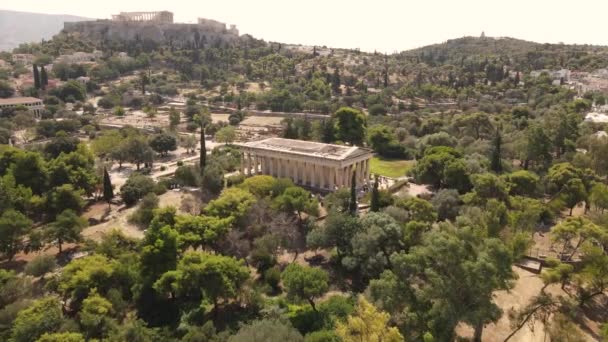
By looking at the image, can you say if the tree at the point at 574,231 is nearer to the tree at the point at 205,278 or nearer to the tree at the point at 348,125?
the tree at the point at 205,278

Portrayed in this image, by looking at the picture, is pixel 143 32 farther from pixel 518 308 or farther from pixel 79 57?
pixel 518 308

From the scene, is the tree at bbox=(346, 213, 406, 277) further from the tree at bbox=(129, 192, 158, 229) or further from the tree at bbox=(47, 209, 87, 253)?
the tree at bbox=(47, 209, 87, 253)

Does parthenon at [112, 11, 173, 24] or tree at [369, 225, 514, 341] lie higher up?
parthenon at [112, 11, 173, 24]

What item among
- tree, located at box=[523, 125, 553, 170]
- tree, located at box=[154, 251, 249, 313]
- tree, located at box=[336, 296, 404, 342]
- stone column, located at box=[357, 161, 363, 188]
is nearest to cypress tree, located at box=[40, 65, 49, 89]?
stone column, located at box=[357, 161, 363, 188]

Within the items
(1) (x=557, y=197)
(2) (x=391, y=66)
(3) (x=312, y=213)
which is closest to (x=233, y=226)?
(3) (x=312, y=213)

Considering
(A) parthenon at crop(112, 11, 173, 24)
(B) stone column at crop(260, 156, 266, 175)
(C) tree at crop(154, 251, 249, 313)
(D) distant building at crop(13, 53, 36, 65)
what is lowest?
(C) tree at crop(154, 251, 249, 313)

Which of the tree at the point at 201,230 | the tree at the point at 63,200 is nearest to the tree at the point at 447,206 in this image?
the tree at the point at 201,230

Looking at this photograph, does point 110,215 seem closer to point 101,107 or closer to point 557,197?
point 557,197
